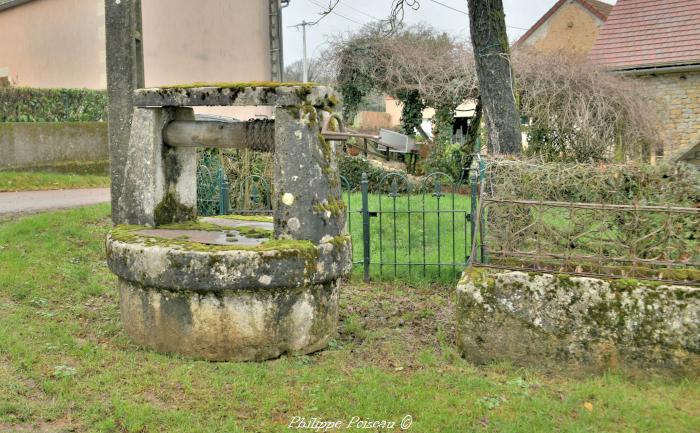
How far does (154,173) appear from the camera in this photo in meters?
5.28

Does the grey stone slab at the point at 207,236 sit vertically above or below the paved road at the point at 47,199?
below

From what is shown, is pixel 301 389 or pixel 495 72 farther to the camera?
pixel 495 72

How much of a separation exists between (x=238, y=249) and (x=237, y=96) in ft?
3.78

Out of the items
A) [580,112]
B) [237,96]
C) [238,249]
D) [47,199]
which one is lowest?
[238,249]

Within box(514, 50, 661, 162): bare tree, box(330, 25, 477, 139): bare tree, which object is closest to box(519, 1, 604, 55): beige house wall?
box(330, 25, 477, 139): bare tree

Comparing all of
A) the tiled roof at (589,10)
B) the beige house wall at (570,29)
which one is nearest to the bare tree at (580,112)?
the tiled roof at (589,10)

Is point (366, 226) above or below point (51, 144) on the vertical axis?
below

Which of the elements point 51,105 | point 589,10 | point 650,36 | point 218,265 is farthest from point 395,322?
point 589,10

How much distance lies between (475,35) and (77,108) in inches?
392

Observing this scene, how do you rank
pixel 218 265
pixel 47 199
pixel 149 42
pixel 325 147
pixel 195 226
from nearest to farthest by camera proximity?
1. pixel 218 265
2. pixel 325 147
3. pixel 195 226
4. pixel 47 199
5. pixel 149 42

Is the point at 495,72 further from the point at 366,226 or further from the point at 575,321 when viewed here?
the point at 575,321

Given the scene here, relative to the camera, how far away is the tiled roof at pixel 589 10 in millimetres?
23562

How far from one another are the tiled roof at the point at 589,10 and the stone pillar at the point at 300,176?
64.1 ft

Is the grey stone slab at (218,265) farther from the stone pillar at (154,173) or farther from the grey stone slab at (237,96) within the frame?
the grey stone slab at (237,96)
